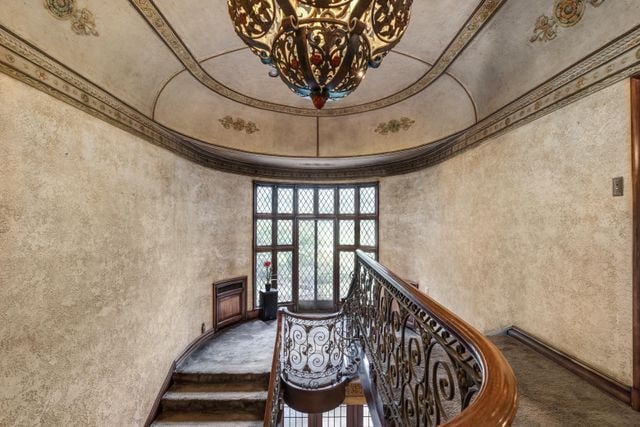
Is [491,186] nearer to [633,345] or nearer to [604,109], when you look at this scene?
[604,109]

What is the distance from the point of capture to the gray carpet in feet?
5.32

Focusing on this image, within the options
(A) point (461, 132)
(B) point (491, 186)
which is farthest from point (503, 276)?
(A) point (461, 132)

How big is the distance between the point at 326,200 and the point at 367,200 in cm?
100

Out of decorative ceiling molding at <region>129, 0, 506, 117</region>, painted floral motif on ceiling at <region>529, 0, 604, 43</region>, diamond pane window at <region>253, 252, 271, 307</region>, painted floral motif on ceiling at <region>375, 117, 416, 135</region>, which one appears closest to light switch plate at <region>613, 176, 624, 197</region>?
painted floral motif on ceiling at <region>529, 0, 604, 43</region>

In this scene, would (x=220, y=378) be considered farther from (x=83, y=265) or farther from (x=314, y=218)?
(x=314, y=218)

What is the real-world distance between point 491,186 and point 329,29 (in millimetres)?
2982

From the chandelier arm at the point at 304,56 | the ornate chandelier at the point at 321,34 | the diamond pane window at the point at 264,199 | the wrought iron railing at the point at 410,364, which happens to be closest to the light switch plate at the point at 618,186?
the wrought iron railing at the point at 410,364

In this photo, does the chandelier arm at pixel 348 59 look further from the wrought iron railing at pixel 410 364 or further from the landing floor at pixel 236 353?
the landing floor at pixel 236 353

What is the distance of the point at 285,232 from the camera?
21.2 feet

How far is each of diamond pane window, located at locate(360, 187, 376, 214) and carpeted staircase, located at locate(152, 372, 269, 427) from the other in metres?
3.95

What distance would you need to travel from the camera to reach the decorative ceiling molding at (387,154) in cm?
188

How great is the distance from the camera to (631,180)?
178cm

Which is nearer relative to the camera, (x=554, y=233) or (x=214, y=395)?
(x=554, y=233)

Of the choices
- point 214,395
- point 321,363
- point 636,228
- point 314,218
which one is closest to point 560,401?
point 636,228
